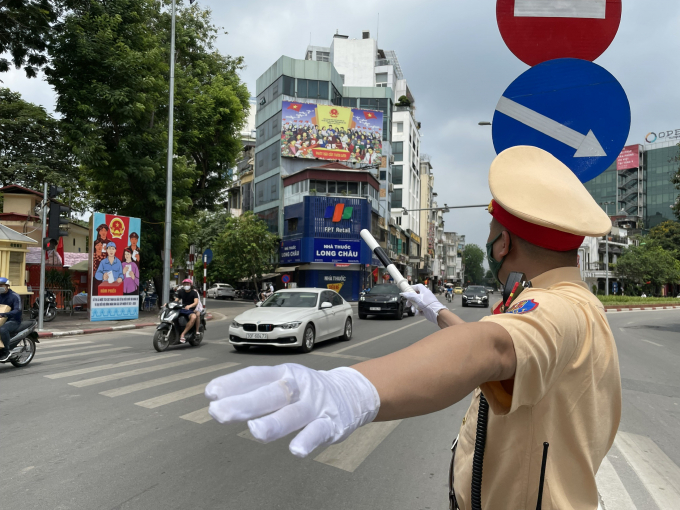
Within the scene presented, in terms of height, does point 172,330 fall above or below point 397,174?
below

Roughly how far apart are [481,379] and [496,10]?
1968mm

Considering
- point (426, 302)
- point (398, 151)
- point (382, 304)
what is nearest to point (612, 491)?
point (426, 302)

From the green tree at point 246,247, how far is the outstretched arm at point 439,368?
110 ft

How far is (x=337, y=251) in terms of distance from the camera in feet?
122

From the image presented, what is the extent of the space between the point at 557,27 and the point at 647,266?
58.0 metres

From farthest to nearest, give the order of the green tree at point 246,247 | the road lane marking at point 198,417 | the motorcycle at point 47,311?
the green tree at point 246,247, the motorcycle at point 47,311, the road lane marking at point 198,417

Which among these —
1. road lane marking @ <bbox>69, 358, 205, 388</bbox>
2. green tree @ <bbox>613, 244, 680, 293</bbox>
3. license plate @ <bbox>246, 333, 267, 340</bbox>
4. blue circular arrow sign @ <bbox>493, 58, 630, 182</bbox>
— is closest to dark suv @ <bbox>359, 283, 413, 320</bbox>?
license plate @ <bbox>246, 333, 267, 340</bbox>

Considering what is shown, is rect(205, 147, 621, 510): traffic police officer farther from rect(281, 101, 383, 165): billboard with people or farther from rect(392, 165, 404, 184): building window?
rect(392, 165, 404, 184): building window

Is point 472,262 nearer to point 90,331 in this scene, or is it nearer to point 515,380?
point 90,331

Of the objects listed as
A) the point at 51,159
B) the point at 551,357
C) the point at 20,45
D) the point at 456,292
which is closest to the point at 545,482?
the point at 551,357

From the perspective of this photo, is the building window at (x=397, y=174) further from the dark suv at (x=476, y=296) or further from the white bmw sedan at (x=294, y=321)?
the white bmw sedan at (x=294, y=321)

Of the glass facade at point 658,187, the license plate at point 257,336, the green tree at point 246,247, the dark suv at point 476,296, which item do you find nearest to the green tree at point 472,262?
the glass facade at point 658,187

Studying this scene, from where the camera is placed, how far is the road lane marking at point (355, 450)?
3910mm

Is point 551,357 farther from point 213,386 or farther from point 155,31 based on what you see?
point 155,31
